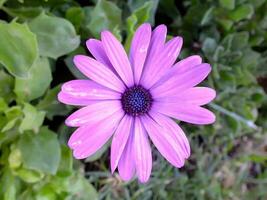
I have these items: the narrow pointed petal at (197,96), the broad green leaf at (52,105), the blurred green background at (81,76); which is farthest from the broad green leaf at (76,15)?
the narrow pointed petal at (197,96)

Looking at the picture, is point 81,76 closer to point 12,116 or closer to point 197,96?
point 12,116

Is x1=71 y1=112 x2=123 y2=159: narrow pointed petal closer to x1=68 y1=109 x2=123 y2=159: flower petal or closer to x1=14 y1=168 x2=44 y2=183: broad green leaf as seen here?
x1=68 y1=109 x2=123 y2=159: flower petal

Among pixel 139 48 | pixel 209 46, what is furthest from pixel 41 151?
pixel 209 46

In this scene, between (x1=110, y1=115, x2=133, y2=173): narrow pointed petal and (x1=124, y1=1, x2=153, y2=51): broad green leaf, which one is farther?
(x1=124, y1=1, x2=153, y2=51): broad green leaf

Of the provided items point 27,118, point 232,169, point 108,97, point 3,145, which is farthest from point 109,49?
point 232,169

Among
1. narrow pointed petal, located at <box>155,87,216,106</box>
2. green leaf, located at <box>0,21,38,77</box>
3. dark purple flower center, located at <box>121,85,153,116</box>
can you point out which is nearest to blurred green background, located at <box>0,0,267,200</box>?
green leaf, located at <box>0,21,38,77</box>

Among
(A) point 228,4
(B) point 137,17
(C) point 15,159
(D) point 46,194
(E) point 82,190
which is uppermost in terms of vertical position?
(B) point 137,17
